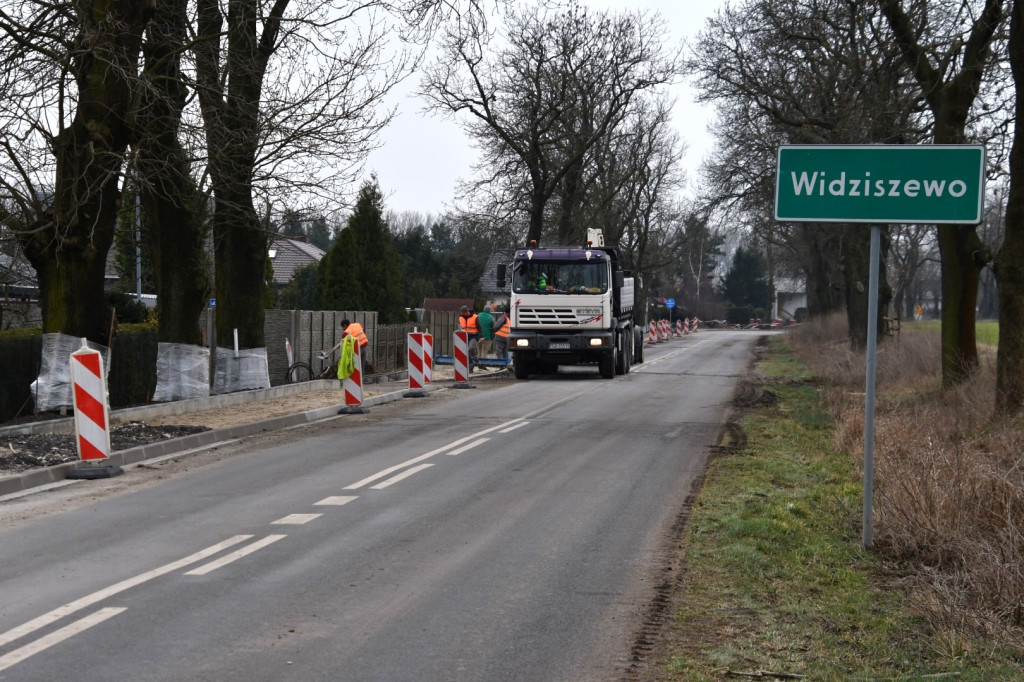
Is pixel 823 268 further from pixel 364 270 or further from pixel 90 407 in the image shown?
pixel 90 407

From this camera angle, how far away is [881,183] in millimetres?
8102

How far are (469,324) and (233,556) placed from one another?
22.8 m

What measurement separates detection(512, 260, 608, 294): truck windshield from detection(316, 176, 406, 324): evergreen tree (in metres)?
19.9

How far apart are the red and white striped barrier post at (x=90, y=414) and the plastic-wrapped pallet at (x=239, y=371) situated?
9700mm

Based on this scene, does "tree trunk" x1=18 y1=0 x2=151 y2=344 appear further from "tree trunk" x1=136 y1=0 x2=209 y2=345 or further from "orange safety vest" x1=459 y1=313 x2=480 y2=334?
"orange safety vest" x1=459 y1=313 x2=480 y2=334

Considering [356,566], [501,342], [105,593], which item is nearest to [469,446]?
[356,566]

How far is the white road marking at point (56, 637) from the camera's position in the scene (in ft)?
18.2

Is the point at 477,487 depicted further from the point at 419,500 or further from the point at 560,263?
the point at 560,263

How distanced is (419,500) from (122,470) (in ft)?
13.1

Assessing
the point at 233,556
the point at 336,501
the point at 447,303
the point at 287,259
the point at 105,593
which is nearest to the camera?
the point at 105,593

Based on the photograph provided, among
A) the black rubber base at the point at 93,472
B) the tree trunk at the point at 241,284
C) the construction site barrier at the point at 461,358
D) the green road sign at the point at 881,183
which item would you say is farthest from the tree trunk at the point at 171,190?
the green road sign at the point at 881,183

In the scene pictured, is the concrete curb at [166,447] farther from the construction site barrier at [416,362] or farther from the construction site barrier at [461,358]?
the construction site barrier at [461,358]

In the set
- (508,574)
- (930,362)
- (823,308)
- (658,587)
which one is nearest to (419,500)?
(508,574)

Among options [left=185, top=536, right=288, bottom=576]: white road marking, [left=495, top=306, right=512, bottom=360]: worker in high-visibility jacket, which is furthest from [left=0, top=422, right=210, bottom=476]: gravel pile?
[left=495, top=306, right=512, bottom=360]: worker in high-visibility jacket
